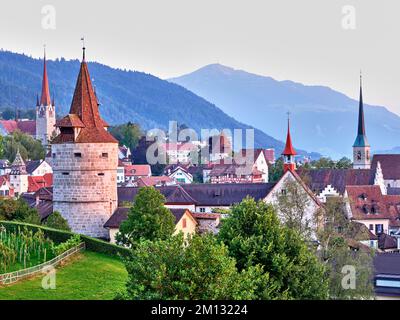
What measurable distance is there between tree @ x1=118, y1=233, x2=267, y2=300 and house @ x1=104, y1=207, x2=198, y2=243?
21900 mm

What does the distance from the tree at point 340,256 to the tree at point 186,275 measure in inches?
413

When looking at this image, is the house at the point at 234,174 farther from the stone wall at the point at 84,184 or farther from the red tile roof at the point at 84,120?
the stone wall at the point at 84,184

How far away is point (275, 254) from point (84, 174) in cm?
2054

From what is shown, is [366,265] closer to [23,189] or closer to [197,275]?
[197,275]

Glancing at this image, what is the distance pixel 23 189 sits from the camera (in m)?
108

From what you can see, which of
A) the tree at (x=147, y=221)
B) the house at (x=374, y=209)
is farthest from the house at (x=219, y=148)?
the tree at (x=147, y=221)

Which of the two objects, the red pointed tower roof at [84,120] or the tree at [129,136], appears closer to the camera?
the red pointed tower roof at [84,120]

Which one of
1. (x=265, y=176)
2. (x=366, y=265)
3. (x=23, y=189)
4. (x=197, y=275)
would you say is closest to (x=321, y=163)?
(x=265, y=176)

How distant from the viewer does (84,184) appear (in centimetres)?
4559

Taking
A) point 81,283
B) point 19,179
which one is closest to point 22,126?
point 19,179

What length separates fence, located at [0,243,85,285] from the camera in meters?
27.9

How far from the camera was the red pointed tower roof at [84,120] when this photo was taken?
45.8 metres
